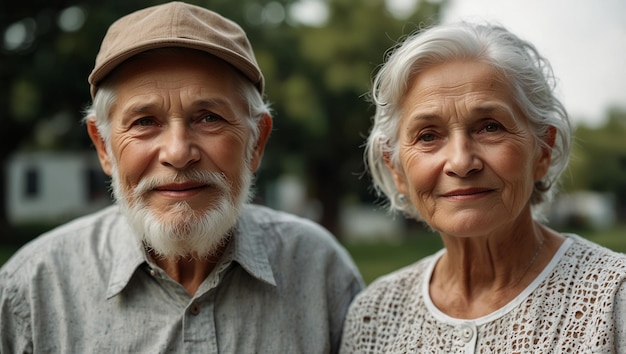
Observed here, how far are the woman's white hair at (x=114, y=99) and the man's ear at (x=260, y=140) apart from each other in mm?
29

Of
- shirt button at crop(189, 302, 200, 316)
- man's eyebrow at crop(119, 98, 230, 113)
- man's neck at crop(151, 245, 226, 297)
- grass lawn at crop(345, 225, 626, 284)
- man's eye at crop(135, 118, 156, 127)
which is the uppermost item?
man's eyebrow at crop(119, 98, 230, 113)

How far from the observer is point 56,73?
12.6m

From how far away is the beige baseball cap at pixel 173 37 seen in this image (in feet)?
7.73

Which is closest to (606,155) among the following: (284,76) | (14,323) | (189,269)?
(189,269)

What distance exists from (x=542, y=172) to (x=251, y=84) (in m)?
1.16

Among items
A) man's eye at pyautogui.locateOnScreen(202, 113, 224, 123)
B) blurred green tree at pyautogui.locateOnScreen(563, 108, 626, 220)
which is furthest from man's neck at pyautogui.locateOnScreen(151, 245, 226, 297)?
blurred green tree at pyautogui.locateOnScreen(563, 108, 626, 220)

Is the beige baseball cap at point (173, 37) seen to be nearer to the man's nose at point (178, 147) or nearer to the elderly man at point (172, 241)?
the elderly man at point (172, 241)

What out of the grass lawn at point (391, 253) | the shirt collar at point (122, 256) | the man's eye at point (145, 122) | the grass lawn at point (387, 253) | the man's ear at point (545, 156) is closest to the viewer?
the man's ear at point (545, 156)

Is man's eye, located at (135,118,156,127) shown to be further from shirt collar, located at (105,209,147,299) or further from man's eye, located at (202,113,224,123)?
shirt collar, located at (105,209,147,299)

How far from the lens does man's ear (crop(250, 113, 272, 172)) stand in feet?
8.86

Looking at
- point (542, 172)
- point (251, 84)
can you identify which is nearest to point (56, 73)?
point (251, 84)

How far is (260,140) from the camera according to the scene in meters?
2.75

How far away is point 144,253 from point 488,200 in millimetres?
1324

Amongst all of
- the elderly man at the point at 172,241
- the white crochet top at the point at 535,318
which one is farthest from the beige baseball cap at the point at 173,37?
the white crochet top at the point at 535,318
